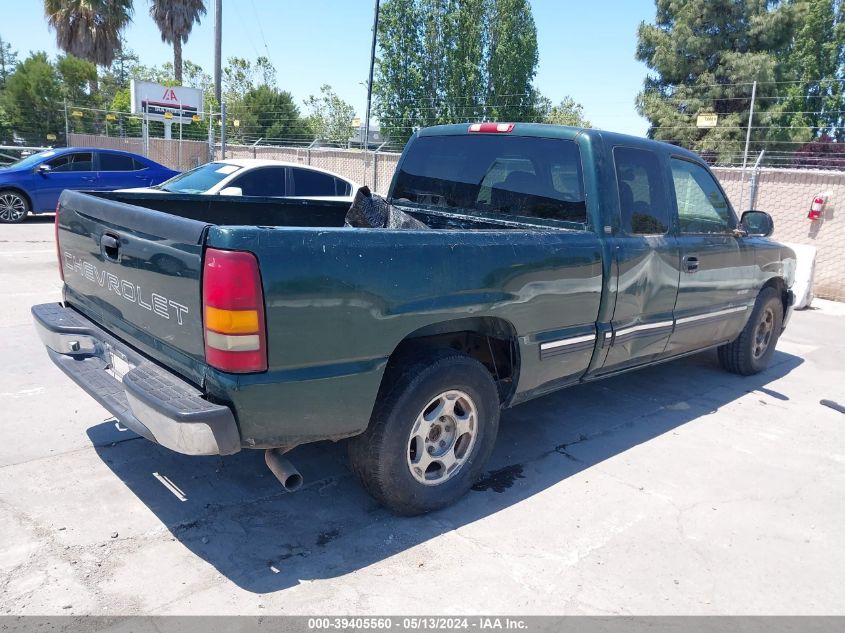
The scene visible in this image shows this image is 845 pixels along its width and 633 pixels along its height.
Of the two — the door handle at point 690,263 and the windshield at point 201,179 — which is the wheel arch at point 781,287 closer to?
the door handle at point 690,263

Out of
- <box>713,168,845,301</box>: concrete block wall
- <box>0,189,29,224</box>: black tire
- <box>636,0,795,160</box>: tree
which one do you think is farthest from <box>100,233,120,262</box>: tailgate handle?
<box>636,0,795,160</box>: tree

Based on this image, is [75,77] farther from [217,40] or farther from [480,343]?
[480,343]

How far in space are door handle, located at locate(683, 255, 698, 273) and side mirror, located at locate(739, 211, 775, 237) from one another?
0.99 meters

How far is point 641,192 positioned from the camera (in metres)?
4.52

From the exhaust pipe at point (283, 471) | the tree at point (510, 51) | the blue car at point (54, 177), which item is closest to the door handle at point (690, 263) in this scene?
the exhaust pipe at point (283, 471)

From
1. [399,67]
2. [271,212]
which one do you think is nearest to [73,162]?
[271,212]

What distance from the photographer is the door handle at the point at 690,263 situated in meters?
4.80

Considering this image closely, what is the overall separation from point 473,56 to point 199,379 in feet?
135

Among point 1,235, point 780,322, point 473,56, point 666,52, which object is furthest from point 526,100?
point 780,322

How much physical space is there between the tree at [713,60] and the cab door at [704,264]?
24.6 meters

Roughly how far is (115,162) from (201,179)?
17.5 feet

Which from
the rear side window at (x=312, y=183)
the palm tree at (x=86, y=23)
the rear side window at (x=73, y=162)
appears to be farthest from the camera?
the palm tree at (x=86, y=23)

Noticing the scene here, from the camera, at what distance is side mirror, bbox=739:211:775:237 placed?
18.3 ft

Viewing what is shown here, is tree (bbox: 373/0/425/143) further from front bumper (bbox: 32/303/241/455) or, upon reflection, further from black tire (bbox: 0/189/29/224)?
front bumper (bbox: 32/303/241/455)
